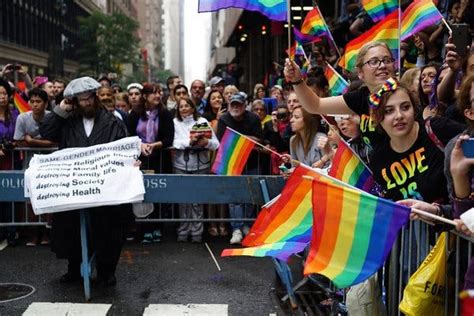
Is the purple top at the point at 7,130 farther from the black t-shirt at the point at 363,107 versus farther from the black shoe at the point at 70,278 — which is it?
the black t-shirt at the point at 363,107

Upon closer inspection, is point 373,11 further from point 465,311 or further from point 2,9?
point 2,9

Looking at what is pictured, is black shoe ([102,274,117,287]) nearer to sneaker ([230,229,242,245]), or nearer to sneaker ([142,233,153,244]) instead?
sneaker ([142,233,153,244])

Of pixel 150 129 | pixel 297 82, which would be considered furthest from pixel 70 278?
pixel 297 82

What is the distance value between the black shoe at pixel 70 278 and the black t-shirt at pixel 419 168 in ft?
12.1

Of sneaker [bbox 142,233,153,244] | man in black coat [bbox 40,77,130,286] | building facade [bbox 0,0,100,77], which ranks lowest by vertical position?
sneaker [bbox 142,233,153,244]

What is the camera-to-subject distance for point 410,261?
3621mm

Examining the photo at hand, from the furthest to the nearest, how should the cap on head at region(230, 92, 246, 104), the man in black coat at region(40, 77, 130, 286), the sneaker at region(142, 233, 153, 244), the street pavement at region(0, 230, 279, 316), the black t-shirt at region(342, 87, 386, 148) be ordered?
1. the cap on head at region(230, 92, 246, 104)
2. the sneaker at region(142, 233, 153, 244)
3. the man in black coat at region(40, 77, 130, 286)
4. the street pavement at region(0, 230, 279, 316)
5. the black t-shirt at region(342, 87, 386, 148)

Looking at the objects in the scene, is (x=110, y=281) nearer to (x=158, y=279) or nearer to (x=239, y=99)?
(x=158, y=279)

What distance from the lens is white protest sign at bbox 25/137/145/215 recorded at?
224 inches

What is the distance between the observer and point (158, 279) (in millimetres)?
6391

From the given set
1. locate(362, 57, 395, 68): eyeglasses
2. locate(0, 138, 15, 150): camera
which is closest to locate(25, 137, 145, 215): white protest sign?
locate(0, 138, 15, 150): camera

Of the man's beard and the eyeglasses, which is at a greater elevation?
the eyeglasses

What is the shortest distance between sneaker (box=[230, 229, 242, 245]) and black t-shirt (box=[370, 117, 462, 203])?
424cm

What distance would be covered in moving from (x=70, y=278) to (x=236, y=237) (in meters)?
2.40
